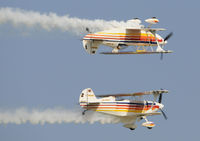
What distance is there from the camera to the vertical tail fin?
73.0m

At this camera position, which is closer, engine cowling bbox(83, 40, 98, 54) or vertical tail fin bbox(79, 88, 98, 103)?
engine cowling bbox(83, 40, 98, 54)

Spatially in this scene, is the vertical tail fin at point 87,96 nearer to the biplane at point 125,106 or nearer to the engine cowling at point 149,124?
the biplane at point 125,106

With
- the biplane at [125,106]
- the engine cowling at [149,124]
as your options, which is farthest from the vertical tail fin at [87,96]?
the engine cowling at [149,124]

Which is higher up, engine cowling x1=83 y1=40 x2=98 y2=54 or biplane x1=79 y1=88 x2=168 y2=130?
engine cowling x1=83 y1=40 x2=98 y2=54

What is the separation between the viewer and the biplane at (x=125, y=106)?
73.1 m

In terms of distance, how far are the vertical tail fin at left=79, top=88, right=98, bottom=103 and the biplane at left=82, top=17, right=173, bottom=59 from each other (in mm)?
3536

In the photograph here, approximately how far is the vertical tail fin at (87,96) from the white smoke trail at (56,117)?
1439 millimetres

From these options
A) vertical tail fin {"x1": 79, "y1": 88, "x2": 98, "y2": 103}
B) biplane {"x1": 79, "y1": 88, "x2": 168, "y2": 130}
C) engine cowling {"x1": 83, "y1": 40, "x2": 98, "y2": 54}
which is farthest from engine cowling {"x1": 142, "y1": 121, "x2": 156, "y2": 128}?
engine cowling {"x1": 83, "y1": 40, "x2": 98, "y2": 54}

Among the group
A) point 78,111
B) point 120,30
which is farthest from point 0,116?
point 120,30

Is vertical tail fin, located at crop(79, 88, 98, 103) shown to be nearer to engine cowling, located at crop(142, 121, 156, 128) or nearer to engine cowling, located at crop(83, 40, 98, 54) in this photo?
engine cowling, located at crop(83, 40, 98, 54)

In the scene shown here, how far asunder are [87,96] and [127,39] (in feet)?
19.1

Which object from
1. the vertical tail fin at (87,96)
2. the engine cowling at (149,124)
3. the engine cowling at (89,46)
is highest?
the engine cowling at (89,46)

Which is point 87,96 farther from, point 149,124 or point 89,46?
point 149,124

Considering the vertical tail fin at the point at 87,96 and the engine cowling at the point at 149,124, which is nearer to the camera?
the vertical tail fin at the point at 87,96
